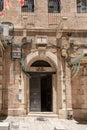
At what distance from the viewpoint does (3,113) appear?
15.2 m

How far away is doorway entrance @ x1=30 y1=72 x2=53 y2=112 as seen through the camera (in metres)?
16.0

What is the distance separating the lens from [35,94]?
16062 millimetres

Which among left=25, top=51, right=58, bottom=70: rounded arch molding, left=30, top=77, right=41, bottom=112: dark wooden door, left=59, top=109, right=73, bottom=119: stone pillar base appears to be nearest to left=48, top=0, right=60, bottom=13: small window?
left=25, top=51, right=58, bottom=70: rounded arch molding

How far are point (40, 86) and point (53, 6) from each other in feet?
16.7

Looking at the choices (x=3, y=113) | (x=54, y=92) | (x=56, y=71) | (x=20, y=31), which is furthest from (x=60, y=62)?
(x=3, y=113)

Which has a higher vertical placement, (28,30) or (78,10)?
(78,10)

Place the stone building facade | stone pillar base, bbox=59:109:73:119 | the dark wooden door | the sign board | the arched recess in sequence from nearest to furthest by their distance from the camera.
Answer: stone pillar base, bbox=59:109:73:119, the stone building facade, the sign board, the arched recess, the dark wooden door

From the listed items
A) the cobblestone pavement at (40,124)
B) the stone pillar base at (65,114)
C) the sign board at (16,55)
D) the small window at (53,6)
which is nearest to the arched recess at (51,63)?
the sign board at (16,55)

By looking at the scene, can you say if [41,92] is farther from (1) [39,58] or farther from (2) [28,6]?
(2) [28,6]

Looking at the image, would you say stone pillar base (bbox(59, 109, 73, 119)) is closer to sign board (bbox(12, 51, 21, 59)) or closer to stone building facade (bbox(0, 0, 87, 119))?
stone building facade (bbox(0, 0, 87, 119))

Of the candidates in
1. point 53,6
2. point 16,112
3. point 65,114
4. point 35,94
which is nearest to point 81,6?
point 53,6

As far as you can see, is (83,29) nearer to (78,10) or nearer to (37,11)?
(78,10)

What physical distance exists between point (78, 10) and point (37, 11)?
2623 millimetres

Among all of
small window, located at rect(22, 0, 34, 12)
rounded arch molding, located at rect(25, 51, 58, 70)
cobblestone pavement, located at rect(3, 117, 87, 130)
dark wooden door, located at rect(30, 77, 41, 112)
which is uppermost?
small window, located at rect(22, 0, 34, 12)
